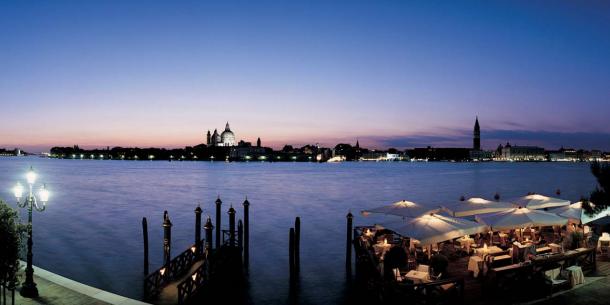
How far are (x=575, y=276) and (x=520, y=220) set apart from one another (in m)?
3.85

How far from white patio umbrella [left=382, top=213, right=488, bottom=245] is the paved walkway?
9.42 meters

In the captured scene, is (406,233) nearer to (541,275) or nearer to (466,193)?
(541,275)

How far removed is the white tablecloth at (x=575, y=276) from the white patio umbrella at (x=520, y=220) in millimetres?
3436

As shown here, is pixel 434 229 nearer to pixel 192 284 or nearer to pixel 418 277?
pixel 418 277

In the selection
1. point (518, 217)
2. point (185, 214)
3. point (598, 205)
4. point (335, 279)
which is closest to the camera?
point (598, 205)

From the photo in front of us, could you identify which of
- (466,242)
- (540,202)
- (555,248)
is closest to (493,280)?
(555,248)

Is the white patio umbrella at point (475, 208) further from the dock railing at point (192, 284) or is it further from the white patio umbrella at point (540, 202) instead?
the dock railing at point (192, 284)

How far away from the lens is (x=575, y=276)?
596 inches

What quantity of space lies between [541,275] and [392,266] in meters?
4.65

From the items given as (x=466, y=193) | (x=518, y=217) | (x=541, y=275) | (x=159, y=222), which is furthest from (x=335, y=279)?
(x=466, y=193)

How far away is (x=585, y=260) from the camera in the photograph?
680 inches

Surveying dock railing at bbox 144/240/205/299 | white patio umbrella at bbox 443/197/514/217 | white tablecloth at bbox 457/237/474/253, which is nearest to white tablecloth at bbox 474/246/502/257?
white tablecloth at bbox 457/237/474/253

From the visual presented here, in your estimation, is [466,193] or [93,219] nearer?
[93,219]

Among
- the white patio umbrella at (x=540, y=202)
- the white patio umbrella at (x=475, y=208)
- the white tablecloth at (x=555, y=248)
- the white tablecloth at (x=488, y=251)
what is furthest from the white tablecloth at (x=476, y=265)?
the white patio umbrella at (x=540, y=202)
